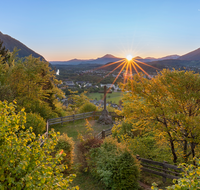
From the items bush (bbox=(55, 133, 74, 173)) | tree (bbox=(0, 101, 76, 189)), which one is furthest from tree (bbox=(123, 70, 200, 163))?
tree (bbox=(0, 101, 76, 189))

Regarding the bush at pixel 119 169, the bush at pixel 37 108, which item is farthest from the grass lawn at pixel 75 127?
the bush at pixel 119 169

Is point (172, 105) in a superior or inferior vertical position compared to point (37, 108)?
superior

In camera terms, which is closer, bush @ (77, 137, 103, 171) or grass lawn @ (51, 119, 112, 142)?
bush @ (77, 137, 103, 171)

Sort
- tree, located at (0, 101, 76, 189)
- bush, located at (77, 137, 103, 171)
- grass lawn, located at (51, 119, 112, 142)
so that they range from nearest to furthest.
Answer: tree, located at (0, 101, 76, 189) < bush, located at (77, 137, 103, 171) < grass lawn, located at (51, 119, 112, 142)

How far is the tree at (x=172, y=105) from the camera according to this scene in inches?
236

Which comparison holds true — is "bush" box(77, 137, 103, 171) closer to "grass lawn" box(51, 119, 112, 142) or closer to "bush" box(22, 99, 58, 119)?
"grass lawn" box(51, 119, 112, 142)

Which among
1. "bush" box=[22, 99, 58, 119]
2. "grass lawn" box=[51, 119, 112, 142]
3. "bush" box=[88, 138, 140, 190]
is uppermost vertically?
"bush" box=[22, 99, 58, 119]

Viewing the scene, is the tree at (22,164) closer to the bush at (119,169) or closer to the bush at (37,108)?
the bush at (119,169)

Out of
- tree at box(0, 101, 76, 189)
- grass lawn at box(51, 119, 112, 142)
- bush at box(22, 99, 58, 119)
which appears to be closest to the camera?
tree at box(0, 101, 76, 189)

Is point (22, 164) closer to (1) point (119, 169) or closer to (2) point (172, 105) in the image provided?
(1) point (119, 169)

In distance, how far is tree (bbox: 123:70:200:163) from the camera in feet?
19.7

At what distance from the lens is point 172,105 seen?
627cm

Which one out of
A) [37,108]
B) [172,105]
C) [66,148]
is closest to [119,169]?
[66,148]

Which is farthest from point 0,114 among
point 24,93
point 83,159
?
point 24,93
